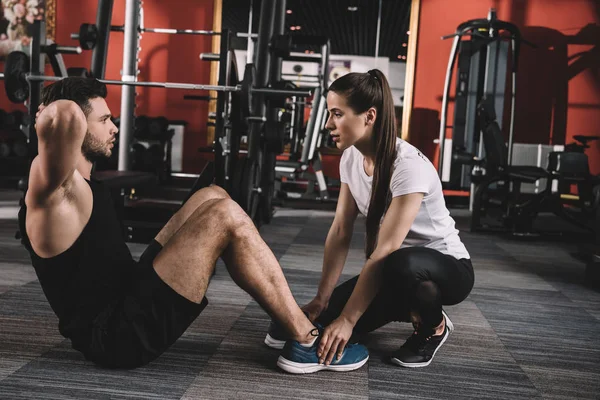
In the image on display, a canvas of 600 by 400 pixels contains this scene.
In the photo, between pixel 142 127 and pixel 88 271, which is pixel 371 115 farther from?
pixel 142 127

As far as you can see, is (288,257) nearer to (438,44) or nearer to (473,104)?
(473,104)

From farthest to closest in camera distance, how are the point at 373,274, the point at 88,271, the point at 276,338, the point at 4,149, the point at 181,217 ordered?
the point at 4,149 → the point at 276,338 → the point at 181,217 → the point at 373,274 → the point at 88,271

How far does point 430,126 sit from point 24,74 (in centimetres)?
491

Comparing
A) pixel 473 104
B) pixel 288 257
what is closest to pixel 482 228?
pixel 473 104

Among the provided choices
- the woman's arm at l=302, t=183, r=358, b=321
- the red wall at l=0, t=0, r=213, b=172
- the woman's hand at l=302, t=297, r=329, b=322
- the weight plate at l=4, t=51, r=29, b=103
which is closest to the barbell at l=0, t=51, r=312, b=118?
the weight plate at l=4, t=51, r=29, b=103

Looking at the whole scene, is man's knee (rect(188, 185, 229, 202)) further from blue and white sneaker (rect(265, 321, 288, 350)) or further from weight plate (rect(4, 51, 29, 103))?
weight plate (rect(4, 51, 29, 103))

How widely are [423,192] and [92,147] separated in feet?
2.98

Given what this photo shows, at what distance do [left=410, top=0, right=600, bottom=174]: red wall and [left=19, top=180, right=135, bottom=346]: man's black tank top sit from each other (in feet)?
20.0

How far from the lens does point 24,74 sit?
3.58 metres

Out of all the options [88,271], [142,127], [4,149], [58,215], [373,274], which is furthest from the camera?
[142,127]

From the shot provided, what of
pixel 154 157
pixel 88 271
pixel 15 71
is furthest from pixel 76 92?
pixel 154 157

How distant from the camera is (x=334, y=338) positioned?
174 cm

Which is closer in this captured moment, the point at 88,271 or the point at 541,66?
the point at 88,271

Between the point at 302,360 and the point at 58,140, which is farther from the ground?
the point at 58,140
